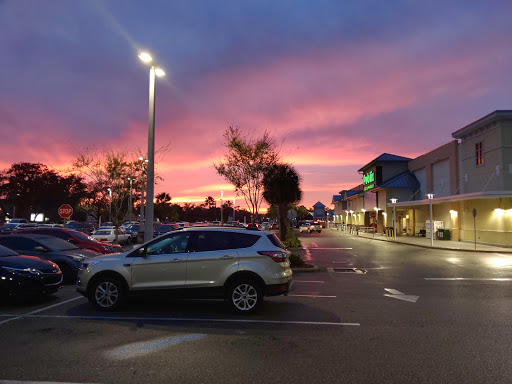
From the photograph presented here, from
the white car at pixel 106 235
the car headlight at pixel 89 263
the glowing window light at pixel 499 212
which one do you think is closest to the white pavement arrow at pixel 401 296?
Result: the car headlight at pixel 89 263

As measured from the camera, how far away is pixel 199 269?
25.9ft

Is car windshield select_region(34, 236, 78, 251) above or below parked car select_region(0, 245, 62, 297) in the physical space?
above

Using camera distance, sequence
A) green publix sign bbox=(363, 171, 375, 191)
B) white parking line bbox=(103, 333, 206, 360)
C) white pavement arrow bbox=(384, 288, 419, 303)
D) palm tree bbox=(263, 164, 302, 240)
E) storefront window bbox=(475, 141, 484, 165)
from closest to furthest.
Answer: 1. white parking line bbox=(103, 333, 206, 360)
2. white pavement arrow bbox=(384, 288, 419, 303)
3. palm tree bbox=(263, 164, 302, 240)
4. storefront window bbox=(475, 141, 484, 165)
5. green publix sign bbox=(363, 171, 375, 191)

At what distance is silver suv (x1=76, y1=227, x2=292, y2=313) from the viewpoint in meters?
7.83

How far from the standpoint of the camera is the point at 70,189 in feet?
211

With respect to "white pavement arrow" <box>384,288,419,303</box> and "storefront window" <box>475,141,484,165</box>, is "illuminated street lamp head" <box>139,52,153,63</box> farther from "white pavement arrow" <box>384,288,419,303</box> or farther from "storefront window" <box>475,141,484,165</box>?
"storefront window" <box>475,141,484,165</box>

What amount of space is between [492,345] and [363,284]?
6366mm

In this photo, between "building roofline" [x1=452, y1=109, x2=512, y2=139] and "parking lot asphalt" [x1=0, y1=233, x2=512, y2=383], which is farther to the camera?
"building roofline" [x1=452, y1=109, x2=512, y2=139]

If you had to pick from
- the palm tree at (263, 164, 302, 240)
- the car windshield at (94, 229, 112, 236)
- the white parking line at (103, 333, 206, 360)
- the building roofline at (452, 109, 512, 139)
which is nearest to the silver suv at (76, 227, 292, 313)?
the white parking line at (103, 333, 206, 360)

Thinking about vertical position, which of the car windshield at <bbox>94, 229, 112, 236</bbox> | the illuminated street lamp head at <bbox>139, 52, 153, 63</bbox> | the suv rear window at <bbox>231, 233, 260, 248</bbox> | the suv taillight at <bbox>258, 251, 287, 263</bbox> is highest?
the illuminated street lamp head at <bbox>139, 52, 153, 63</bbox>

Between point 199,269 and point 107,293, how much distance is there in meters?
2.04

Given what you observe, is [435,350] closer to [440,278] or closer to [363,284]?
[363,284]

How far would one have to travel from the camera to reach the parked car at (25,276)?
8344mm

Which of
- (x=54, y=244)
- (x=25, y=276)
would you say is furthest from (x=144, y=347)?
(x=54, y=244)
